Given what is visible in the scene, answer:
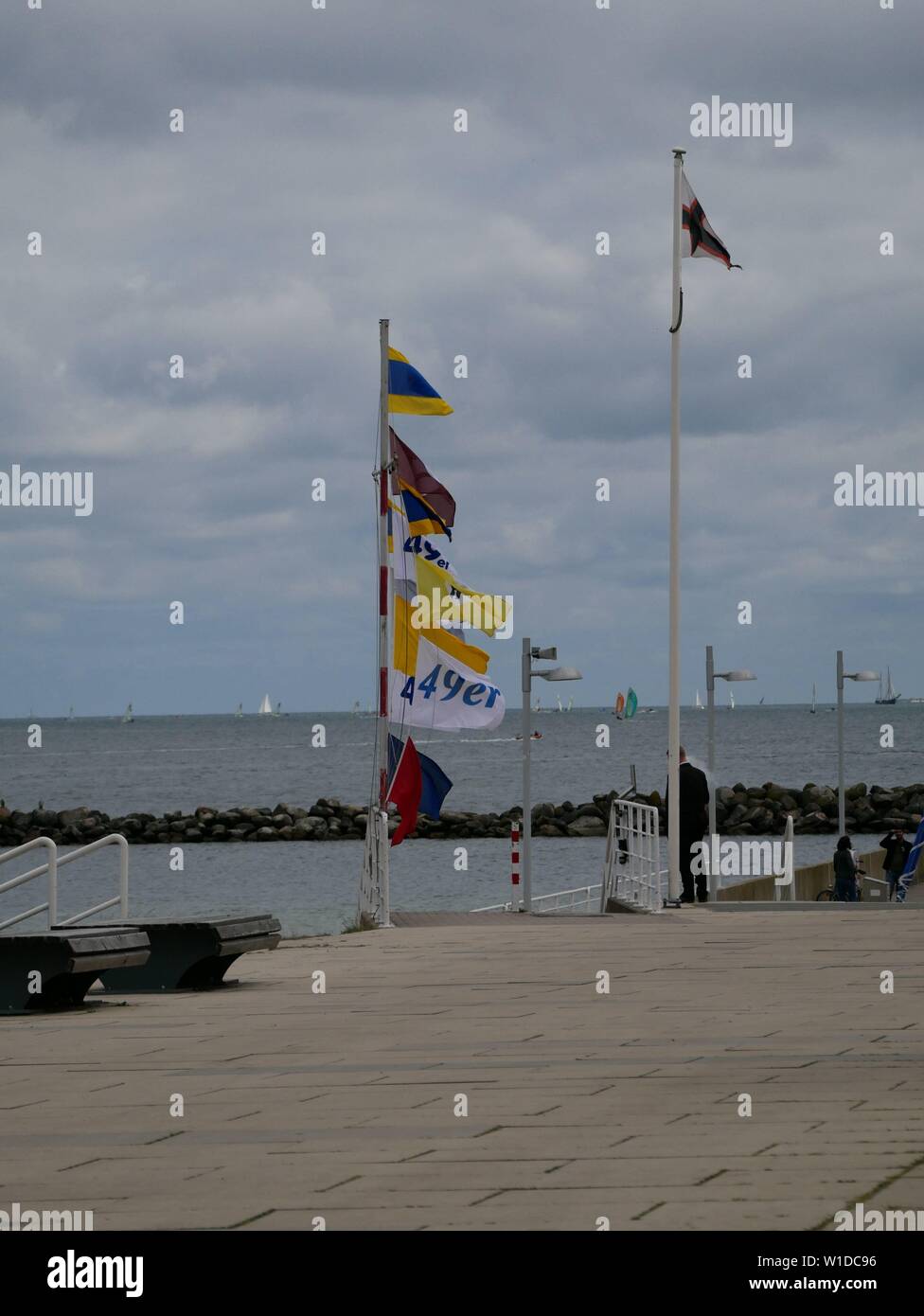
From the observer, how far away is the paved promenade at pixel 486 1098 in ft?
19.1

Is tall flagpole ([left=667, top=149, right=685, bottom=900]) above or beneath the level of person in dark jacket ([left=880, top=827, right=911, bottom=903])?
above

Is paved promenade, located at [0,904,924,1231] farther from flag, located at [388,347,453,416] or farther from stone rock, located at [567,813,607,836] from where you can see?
stone rock, located at [567,813,607,836]

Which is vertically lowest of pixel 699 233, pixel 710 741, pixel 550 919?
pixel 550 919

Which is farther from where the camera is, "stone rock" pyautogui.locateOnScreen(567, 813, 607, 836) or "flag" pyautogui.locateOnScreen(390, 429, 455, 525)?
"stone rock" pyautogui.locateOnScreen(567, 813, 607, 836)

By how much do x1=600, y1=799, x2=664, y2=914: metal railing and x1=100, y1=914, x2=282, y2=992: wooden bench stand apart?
7.63m

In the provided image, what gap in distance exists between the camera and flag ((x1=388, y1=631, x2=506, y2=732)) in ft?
69.6

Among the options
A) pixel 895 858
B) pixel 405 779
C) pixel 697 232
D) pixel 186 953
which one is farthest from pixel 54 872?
pixel 895 858

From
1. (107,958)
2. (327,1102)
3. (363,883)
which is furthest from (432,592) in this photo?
(327,1102)

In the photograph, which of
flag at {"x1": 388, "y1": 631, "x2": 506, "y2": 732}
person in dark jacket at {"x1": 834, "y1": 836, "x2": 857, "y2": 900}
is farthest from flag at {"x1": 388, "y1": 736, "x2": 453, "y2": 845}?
person in dark jacket at {"x1": 834, "y1": 836, "x2": 857, "y2": 900}

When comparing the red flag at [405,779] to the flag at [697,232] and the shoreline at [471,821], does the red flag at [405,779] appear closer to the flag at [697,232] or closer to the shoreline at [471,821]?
the flag at [697,232]

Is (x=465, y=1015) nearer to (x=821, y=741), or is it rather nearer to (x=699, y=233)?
(x=699, y=233)

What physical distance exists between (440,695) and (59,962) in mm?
10591

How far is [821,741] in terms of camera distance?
183625 mm
